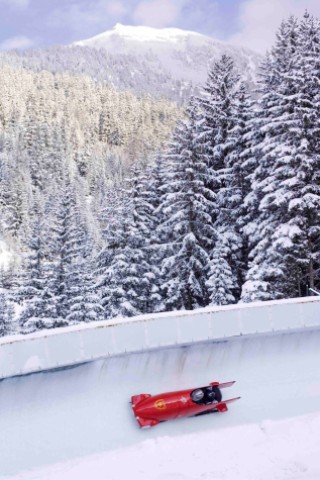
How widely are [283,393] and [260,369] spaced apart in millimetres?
782

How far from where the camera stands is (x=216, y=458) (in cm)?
1001

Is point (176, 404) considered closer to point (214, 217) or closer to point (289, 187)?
point (289, 187)

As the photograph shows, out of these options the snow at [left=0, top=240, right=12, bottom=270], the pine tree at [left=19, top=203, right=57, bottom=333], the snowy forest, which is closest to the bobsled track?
the snowy forest

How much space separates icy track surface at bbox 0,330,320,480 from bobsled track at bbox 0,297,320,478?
2cm

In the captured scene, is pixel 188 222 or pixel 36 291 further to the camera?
pixel 36 291

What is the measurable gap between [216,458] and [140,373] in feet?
8.63

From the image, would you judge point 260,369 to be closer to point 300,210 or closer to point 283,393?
point 283,393

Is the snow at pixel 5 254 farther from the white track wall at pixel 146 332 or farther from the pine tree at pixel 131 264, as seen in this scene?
the white track wall at pixel 146 332

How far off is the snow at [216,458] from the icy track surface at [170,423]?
20 millimetres

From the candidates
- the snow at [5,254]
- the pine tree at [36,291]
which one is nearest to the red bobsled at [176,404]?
the pine tree at [36,291]

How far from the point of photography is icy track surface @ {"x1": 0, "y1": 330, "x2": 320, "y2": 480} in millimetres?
9773

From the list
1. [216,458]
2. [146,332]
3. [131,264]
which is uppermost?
[131,264]

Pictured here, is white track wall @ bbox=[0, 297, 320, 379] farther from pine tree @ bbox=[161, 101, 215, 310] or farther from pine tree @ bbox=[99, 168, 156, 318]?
pine tree @ bbox=[99, 168, 156, 318]

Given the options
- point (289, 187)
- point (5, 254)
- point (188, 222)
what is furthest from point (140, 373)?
point (5, 254)
